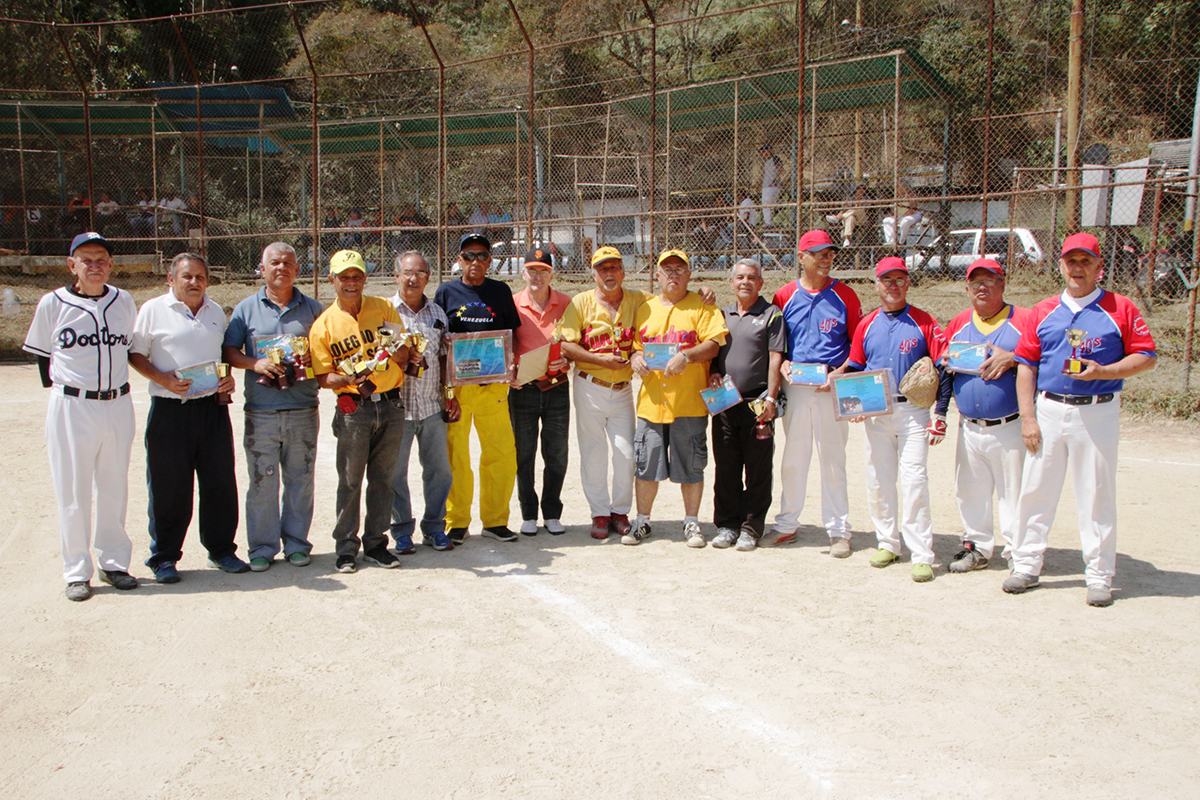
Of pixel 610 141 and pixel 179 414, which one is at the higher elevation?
pixel 610 141

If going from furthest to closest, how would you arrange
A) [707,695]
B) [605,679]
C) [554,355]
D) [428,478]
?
[554,355] < [428,478] < [605,679] < [707,695]

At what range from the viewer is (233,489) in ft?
18.6

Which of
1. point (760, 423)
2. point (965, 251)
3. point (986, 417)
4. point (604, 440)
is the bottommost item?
point (604, 440)

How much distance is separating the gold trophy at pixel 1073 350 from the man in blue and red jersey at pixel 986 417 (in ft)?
0.87

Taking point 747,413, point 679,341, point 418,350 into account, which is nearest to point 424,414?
point 418,350

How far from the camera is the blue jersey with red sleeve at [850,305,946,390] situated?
5.64 m

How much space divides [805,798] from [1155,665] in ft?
6.93

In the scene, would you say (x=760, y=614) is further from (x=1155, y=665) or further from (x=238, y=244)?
(x=238, y=244)

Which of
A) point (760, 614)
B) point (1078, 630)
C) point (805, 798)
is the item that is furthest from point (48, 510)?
point (1078, 630)

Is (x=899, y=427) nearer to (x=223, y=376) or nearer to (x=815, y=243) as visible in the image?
(x=815, y=243)

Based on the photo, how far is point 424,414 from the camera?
5.92m

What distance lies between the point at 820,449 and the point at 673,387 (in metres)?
1.06

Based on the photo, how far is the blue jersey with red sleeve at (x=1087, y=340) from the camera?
5016 millimetres

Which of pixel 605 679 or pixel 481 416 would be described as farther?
pixel 481 416
